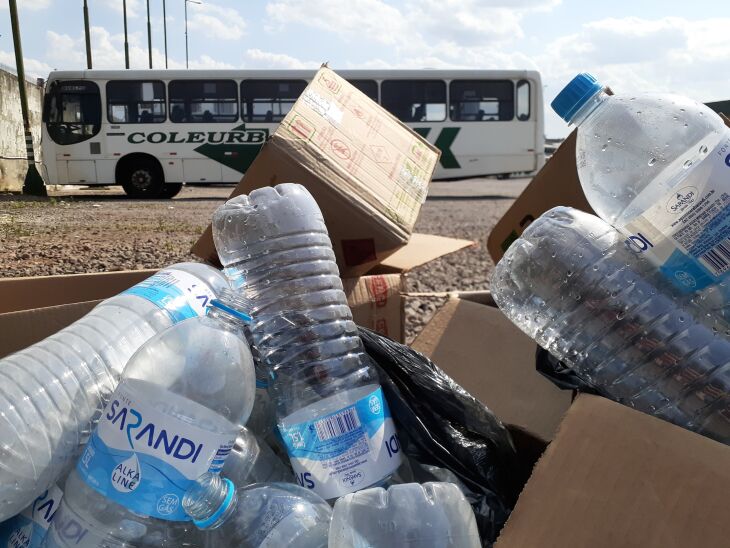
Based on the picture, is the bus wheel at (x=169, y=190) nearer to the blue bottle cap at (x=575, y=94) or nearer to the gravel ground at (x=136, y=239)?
the gravel ground at (x=136, y=239)

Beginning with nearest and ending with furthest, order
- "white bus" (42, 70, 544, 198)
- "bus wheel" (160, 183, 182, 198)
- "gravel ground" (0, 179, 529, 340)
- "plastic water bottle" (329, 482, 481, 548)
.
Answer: "plastic water bottle" (329, 482, 481, 548)
"gravel ground" (0, 179, 529, 340)
"white bus" (42, 70, 544, 198)
"bus wheel" (160, 183, 182, 198)

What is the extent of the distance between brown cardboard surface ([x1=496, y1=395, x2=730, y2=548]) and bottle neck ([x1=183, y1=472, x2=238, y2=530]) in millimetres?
501

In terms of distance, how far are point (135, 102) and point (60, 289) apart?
11.7 meters

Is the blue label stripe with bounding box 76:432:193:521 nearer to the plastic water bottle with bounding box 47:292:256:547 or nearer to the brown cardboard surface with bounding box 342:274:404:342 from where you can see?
the plastic water bottle with bounding box 47:292:256:547

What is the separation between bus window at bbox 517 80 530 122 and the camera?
13.5 metres

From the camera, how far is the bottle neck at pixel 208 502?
121 cm

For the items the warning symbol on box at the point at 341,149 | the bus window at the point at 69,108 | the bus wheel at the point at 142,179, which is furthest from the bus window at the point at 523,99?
the warning symbol on box at the point at 341,149

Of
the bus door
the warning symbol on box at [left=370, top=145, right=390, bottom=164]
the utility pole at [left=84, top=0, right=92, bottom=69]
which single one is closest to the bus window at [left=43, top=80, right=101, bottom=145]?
the bus door

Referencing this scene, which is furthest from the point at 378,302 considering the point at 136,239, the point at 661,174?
the point at 136,239

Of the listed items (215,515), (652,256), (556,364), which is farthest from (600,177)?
(215,515)

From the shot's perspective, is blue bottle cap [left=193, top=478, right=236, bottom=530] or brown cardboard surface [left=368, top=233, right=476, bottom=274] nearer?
blue bottle cap [left=193, top=478, right=236, bottom=530]

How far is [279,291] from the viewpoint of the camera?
1824 mm

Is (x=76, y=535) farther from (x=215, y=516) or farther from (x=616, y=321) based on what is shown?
(x=616, y=321)

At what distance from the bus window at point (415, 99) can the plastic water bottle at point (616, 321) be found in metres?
11.8
